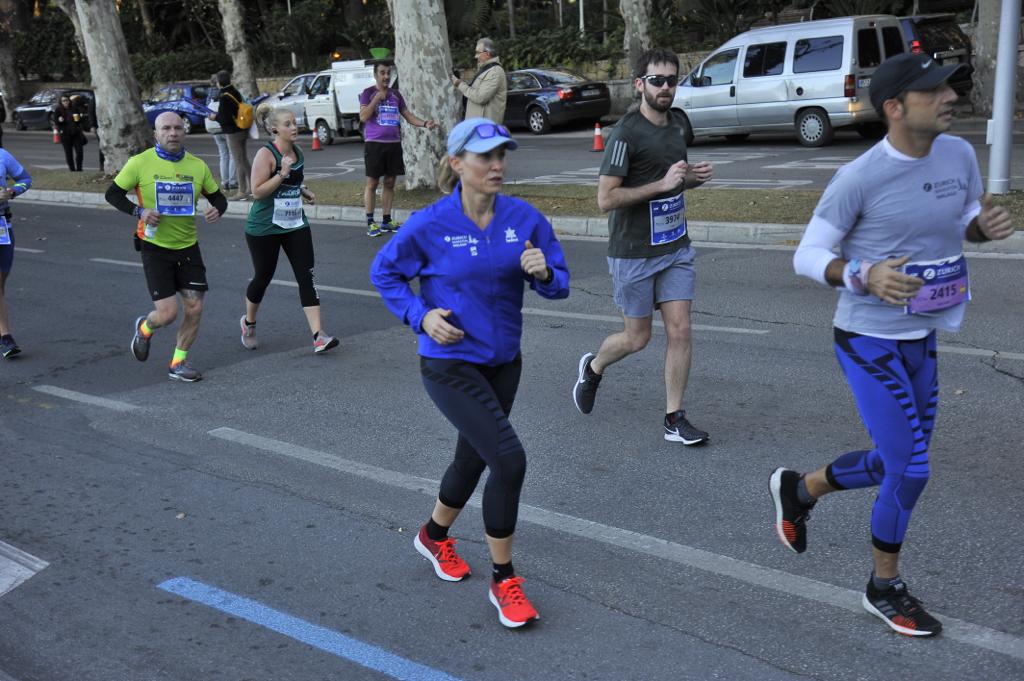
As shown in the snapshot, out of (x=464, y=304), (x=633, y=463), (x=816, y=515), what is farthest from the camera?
(x=633, y=463)

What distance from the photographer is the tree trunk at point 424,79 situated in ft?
54.9

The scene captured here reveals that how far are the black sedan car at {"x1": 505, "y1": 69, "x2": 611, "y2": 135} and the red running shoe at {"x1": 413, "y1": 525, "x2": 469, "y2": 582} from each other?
23943 millimetres

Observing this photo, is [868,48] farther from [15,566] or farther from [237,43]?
[237,43]

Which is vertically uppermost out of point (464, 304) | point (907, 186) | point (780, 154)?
point (907, 186)

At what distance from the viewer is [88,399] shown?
25.5 ft

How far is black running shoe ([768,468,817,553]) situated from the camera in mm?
4406

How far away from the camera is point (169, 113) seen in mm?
7863

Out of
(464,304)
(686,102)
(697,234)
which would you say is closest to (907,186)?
(464,304)

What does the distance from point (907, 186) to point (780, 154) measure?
55.2ft

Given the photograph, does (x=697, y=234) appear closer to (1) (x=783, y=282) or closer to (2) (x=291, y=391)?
(1) (x=783, y=282)

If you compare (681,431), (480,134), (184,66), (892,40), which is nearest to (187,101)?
(184,66)

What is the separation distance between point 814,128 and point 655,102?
15.8 m

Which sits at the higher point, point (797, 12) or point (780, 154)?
point (797, 12)

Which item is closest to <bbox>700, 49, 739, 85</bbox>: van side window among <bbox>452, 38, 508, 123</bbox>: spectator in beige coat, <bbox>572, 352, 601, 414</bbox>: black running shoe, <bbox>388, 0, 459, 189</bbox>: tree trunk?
<bbox>388, 0, 459, 189</bbox>: tree trunk
